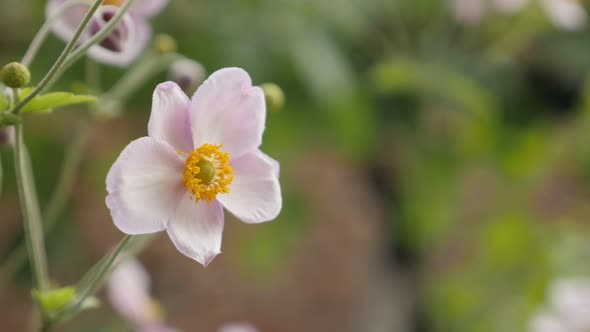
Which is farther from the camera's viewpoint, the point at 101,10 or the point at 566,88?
the point at 566,88

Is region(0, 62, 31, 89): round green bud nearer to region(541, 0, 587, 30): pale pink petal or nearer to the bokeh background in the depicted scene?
the bokeh background

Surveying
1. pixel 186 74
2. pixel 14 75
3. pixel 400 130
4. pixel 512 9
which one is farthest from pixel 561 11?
pixel 14 75

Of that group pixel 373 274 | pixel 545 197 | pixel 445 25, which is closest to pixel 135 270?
pixel 445 25

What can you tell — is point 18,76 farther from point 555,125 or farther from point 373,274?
point 373,274

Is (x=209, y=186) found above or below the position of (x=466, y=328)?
below

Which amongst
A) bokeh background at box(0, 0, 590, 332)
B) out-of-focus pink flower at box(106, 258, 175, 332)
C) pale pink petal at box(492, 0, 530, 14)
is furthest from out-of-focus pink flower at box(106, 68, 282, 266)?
pale pink petal at box(492, 0, 530, 14)

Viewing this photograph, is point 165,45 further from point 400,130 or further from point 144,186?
point 400,130
